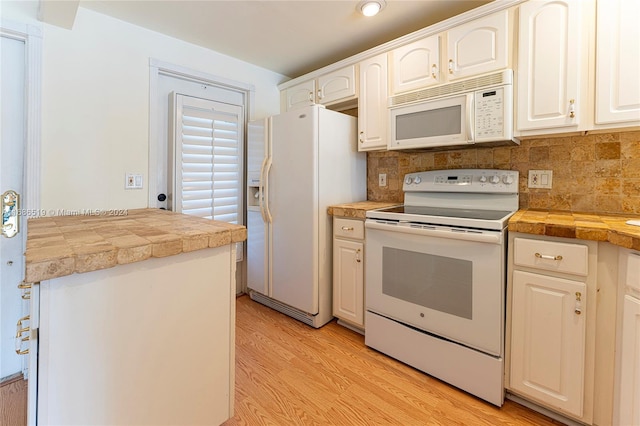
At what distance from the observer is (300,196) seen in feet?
7.55

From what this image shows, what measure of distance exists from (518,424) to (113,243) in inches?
74.3

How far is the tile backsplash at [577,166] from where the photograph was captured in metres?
1.60

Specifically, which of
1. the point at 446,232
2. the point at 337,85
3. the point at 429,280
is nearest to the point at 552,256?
the point at 446,232

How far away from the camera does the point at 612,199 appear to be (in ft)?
5.39

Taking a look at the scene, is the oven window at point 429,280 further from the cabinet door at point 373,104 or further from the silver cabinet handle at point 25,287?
the silver cabinet handle at point 25,287

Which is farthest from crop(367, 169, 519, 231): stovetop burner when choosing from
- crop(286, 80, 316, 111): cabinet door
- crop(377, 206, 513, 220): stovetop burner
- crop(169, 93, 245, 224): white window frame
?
crop(169, 93, 245, 224): white window frame

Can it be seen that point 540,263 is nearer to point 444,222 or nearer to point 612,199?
point 444,222

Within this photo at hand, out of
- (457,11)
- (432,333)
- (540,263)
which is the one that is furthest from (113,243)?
(457,11)

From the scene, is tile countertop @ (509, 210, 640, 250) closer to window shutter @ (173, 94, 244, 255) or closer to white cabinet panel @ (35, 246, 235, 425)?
white cabinet panel @ (35, 246, 235, 425)

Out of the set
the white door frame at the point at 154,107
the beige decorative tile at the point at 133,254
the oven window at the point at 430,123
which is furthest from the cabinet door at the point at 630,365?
the white door frame at the point at 154,107

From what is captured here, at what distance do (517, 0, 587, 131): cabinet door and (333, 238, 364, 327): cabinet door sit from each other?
1298 millimetres

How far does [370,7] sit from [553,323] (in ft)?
6.66

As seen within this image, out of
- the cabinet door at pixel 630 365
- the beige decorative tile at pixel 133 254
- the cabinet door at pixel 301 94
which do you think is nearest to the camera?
the beige decorative tile at pixel 133 254

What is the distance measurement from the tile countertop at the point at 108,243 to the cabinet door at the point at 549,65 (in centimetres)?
168
